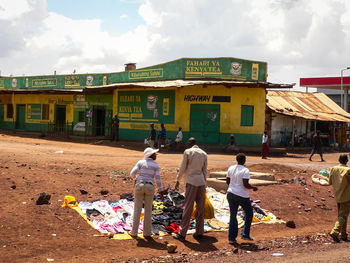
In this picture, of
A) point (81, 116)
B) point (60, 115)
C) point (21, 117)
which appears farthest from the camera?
point (21, 117)

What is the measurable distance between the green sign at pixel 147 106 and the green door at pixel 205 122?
136 centimetres

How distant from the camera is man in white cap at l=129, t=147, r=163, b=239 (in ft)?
23.5

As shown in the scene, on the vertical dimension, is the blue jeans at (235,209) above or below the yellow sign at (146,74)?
below

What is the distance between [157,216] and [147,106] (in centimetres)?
1763

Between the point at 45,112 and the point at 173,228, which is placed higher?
the point at 45,112

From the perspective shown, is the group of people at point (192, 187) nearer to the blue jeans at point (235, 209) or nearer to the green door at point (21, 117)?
the blue jeans at point (235, 209)

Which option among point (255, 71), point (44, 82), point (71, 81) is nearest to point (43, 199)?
point (255, 71)

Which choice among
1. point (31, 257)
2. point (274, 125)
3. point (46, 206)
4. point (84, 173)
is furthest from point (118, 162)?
point (274, 125)

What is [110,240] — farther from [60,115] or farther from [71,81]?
[71,81]

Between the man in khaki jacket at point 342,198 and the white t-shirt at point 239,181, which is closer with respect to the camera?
the white t-shirt at point 239,181

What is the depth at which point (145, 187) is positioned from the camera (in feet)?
23.4

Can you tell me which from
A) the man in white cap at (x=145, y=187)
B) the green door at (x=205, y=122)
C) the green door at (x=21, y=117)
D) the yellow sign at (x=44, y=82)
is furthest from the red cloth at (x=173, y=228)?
the green door at (x=21, y=117)

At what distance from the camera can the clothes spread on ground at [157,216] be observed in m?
7.86

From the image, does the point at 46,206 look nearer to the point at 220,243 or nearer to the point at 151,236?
the point at 151,236
